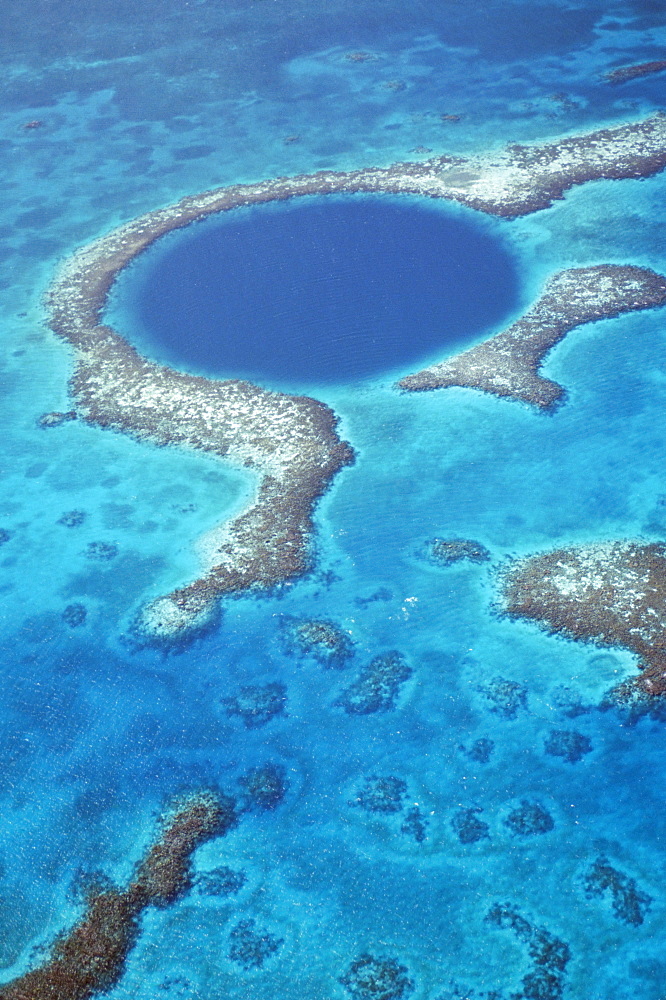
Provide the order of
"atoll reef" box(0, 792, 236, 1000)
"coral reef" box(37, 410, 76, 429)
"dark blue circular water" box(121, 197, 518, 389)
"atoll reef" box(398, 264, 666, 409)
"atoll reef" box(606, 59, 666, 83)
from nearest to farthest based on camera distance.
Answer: "atoll reef" box(0, 792, 236, 1000)
"atoll reef" box(398, 264, 666, 409)
"coral reef" box(37, 410, 76, 429)
"dark blue circular water" box(121, 197, 518, 389)
"atoll reef" box(606, 59, 666, 83)

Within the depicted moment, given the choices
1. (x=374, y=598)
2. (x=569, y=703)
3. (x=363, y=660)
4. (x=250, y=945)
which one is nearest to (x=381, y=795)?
(x=363, y=660)

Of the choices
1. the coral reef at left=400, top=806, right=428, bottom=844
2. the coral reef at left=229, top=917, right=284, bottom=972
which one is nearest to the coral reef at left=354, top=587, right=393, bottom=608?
the coral reef at left=400, top=806, right=428, bottom=844

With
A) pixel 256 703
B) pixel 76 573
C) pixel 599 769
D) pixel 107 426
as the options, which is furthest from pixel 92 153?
pixel 599 769

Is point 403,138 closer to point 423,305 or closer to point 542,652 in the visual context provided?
point 423,305

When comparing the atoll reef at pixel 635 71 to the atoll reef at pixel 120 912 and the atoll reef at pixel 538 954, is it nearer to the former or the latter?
the atoll reef at pixel 120 912

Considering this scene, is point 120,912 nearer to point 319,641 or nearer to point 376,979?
point 376,979

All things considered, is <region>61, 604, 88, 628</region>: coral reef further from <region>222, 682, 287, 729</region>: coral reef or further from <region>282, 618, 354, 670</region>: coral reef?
<region>282, 618, 354, 670</region>: coral reef
